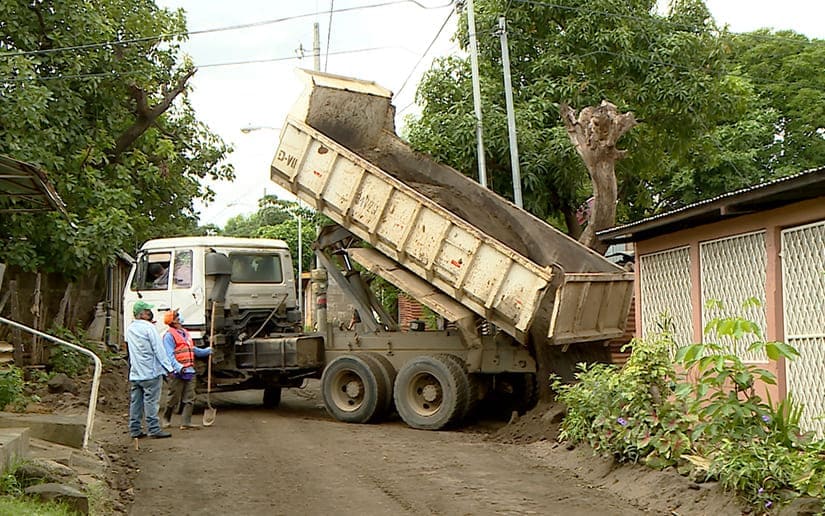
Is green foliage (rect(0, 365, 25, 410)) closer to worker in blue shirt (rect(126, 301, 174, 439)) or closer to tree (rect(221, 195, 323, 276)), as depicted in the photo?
worker in blue shirt (rect(126, 301, 174, 439))

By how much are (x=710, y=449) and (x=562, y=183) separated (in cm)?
951

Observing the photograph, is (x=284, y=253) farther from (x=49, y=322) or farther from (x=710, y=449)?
(x=710, y=449)

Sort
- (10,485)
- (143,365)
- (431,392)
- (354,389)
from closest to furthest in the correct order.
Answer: (10,485) → (143,365) → (431,392) → (354,389)

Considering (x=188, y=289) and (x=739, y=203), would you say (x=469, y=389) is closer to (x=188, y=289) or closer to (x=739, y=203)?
(x=739, y=203)

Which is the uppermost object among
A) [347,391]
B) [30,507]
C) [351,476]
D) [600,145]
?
[600,145]

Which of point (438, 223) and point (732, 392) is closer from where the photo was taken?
point (732, 392)

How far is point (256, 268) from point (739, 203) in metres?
8.94

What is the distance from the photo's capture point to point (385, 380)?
1329cm

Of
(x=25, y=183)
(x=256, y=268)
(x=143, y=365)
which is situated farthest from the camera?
(x=256, y=268)

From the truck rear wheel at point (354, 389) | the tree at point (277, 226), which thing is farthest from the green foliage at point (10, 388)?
the tree at point (277, 226)

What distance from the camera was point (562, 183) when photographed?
55.9 feet

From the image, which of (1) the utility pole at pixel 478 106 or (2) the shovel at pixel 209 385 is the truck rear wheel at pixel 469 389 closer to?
(2) the shovel at pixel 209 385

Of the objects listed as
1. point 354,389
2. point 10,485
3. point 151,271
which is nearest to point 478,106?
point 354,389

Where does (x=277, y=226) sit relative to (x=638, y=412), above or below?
above
